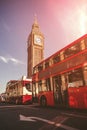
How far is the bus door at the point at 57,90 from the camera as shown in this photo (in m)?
12.0

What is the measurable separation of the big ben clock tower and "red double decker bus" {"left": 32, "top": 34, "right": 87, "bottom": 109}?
370ft

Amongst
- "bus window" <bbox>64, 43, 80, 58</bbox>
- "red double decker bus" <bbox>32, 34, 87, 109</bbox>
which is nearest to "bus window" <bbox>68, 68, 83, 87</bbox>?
"red double decker bus" <bbox>32, 34, 87, 109</bbox>

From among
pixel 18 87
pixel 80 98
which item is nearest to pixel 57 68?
pixel 80 98

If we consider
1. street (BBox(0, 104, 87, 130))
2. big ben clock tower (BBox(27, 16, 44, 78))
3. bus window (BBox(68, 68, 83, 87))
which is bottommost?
street (BBox(0, 104, 87, 130))

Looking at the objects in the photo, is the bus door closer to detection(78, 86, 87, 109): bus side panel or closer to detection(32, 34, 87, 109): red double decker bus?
detection(32, 34, 87, 109): red double decker bus

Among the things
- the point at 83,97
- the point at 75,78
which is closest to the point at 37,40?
the point at 75,78

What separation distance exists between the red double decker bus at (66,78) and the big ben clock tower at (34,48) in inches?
4440

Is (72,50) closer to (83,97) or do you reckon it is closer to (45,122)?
(83,97)

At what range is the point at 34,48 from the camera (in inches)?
5187

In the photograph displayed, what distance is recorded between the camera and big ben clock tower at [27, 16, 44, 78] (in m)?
130

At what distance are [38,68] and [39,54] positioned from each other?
11886cm

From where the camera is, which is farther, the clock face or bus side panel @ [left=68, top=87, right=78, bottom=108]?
the clock face

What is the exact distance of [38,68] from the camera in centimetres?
1571

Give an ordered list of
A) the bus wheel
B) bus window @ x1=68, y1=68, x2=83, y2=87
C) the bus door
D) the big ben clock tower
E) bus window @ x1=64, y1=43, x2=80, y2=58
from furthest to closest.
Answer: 1. the big ben clock tower
2. the bus wheel
3. the bus door
4. bus window @ x1=64, y1=43, x2=80, y2=58
5. bus window @ x1=68, y1=68, x2=83, y2=87
